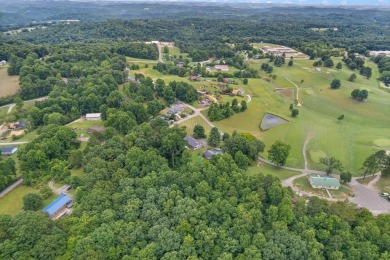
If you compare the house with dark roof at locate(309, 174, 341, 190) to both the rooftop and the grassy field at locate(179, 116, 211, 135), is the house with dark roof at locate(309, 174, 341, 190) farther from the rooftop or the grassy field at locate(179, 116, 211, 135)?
the grassy field at locate(179, 116, 211, 135)

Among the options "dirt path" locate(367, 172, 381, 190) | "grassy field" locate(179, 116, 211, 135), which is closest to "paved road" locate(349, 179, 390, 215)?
"dirt path" locate(367, 172, 381, 190)

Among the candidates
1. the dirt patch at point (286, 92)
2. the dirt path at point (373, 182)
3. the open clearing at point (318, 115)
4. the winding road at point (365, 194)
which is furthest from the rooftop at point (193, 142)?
the dirt patch at point (286, 92)

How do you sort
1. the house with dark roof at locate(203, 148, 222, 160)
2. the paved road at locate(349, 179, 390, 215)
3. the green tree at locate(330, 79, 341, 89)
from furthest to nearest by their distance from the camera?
1. the green tree at locate(330, 79, 341, 89)
2. the house with dark roof at locate(203, 148, 222, 160)
3. the paved road at locate(349, 179, 390, 215)

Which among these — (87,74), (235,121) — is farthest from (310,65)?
(87,74)

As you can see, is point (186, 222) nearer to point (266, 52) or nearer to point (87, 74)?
point (87, 74)

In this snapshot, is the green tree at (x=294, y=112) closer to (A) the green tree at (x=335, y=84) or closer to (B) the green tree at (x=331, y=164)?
(B) the green tree at (x=331, y=164)

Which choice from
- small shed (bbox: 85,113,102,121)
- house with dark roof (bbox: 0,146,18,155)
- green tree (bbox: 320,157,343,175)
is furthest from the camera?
small shed (bbox: 85,113,102,121)
